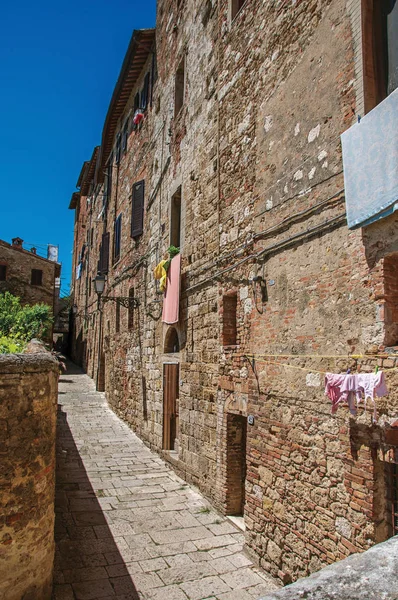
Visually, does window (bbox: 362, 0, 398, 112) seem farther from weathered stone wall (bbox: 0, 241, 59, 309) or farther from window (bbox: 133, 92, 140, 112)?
weathered stone wall (bbox: 0, 241, 59, 309)

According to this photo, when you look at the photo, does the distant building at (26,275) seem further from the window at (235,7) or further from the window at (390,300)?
the window at (390,300)

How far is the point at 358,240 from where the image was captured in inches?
182

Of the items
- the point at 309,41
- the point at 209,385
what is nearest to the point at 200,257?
the point at 209,385

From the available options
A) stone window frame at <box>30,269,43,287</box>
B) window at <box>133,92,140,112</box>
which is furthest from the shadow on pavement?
stone window frame at <box>30,269,43,287</box>

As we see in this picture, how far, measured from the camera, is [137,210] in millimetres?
14164

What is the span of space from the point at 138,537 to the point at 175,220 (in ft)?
22.2

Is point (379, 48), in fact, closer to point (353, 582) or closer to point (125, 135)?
point (353, 582)

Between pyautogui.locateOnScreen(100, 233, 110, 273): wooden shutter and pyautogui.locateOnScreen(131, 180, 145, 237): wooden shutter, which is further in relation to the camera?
pyautogui.locateOnScreen(100, 233, 110, 273): wooden shutter

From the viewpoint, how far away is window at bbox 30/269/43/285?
2489 cm

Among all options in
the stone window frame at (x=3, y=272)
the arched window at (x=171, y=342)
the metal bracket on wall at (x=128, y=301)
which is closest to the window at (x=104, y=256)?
the metal bracket on wall at (x=128, y=301)

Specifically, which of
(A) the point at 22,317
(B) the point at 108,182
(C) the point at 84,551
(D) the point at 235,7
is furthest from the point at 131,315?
(D) the point at 235,7

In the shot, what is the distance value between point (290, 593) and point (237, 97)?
769 cm

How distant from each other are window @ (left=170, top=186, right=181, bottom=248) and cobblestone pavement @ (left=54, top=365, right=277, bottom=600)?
5.10 meters

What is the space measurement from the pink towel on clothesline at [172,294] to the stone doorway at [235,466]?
2.92m
